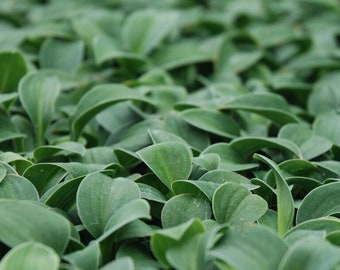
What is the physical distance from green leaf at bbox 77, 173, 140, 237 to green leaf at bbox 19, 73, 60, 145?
1.31ft

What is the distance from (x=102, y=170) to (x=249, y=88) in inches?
31.2

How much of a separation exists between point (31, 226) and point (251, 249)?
313 mm

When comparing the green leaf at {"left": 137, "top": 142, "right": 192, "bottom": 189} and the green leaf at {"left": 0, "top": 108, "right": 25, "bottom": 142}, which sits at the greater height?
the green leaf at {"left": 137, "top": 142, "right": 192, "bottom": 189}

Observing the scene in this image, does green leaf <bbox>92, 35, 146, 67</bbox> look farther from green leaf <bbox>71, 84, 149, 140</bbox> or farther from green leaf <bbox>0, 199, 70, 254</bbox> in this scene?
green leaf <bbox>0, 199, 70, 254</bbox>

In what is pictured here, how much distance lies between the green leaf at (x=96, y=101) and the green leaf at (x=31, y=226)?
0.46 m

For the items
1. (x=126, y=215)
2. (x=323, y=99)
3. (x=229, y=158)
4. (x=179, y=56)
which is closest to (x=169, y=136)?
(x=229, y=158)

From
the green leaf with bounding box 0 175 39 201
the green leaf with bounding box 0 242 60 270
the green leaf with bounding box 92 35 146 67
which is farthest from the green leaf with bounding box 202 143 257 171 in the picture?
the green leaf with bounding box 92 35 146 67

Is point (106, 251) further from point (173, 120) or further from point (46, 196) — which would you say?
point (173, 120)

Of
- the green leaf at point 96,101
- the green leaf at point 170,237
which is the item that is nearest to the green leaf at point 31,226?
the green leaf at point 170,237

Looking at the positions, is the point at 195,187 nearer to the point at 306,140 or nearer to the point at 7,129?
the point at 306,140

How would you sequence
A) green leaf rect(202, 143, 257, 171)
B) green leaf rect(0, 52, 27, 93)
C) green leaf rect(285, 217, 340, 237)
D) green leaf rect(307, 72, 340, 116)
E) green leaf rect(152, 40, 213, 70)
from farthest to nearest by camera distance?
green leaf rect(152, 40, 213, 70) → green leaf rect(307, 72, 340, 116) → green leaf rect(0, 52, 27, 93) → green leaf rect(202, 143, 257, 171) → green leaf rect(285, 217, 340, 237)

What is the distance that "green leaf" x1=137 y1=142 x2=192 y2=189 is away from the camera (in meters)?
1.14

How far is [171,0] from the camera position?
2.50m

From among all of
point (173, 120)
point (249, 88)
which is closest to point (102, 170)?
point (173, 120)
